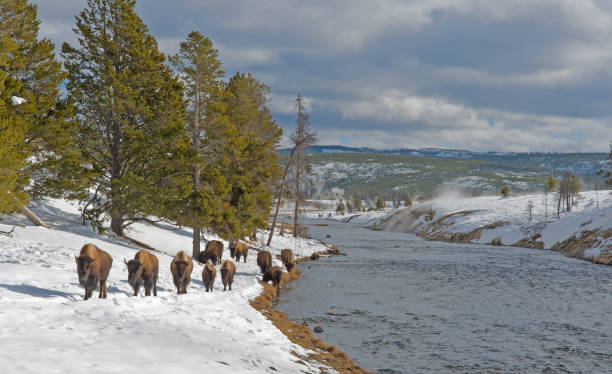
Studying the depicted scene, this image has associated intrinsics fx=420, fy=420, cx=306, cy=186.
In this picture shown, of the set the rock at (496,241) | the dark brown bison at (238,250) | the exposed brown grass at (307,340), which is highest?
the dark brown bison at (238,250)

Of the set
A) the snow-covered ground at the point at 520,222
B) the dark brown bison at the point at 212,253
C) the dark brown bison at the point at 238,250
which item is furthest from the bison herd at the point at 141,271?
the snow-covered ground at the point at 520,222

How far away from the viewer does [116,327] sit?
9.90m

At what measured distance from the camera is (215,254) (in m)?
25.8

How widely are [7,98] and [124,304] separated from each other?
1306 centimetres

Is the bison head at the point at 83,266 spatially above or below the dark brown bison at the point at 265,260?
above

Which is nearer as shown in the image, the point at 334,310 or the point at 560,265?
the point at 334,310

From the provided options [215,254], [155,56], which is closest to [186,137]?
[155,56]

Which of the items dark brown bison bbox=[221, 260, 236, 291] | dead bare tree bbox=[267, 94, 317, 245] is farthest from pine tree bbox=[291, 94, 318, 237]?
dark brown bison bbox=[221, 260, 236, 291]

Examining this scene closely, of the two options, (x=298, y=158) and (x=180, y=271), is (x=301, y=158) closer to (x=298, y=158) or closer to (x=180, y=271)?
(x=298, y=158)

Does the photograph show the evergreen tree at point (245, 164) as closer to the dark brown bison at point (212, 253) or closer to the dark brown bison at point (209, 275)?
the dark brown bison at point (212, 253)

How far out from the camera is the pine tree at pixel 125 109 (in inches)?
870

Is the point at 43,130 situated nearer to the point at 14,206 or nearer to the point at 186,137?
the point at 14,206

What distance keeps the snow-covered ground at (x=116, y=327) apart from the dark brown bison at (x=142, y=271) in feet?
1.67

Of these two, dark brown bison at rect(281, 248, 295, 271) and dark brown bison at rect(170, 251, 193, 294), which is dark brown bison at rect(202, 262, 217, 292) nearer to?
dark brown bison at rect(170, 251, 193, 294)
